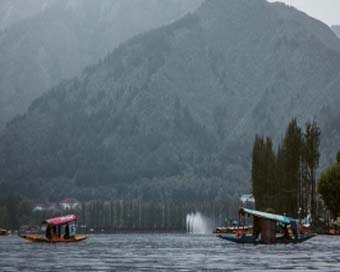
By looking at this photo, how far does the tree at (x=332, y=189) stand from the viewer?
593 feet

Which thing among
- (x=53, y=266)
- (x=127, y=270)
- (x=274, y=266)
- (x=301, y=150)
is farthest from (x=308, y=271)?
(x=301, y=150)

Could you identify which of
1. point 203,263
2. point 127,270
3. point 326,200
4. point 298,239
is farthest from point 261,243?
point 127,270

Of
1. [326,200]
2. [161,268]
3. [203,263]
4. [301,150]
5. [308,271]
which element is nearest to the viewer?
[308,271]

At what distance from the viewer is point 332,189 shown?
18138 cm

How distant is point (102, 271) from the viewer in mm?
69062

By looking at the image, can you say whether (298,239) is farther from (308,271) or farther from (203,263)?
(308,271)

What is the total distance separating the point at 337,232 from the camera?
200 metres

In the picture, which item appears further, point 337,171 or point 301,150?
point 301,150

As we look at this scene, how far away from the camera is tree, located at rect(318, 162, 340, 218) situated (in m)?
181

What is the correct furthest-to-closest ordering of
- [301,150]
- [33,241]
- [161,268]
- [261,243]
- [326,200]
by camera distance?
[301,150] < [326,200] < [33,241] < [261,243] < [161,268]

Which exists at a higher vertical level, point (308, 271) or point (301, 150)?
point (301, 150)

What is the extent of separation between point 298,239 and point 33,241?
5079 cm

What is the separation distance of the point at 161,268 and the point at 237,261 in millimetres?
12653

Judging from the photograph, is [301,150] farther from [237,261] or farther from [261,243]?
[237,261]
